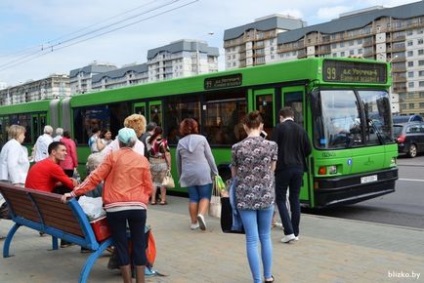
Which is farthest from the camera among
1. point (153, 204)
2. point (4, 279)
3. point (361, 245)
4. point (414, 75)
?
point (414, 75)

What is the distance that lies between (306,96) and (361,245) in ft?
10.6

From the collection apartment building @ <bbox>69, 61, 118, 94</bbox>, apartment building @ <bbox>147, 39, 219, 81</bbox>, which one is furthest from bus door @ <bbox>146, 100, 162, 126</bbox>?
apartment building @ <bbox>147, 39, 219, 81</bbox>

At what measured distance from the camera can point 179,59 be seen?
8981 centimetres

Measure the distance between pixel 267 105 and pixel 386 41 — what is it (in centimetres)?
12568

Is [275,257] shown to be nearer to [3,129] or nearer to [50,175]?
[50,175]

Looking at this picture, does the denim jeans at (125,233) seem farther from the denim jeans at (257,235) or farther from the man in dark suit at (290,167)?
the man in dark suit at (290,167)

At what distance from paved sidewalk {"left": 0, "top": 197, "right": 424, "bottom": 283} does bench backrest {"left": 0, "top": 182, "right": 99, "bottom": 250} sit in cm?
49

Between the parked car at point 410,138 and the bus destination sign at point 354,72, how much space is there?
1380 centimetres

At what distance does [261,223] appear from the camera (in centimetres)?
520

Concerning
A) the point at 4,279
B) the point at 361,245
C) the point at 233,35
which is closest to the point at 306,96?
the point at 361,245

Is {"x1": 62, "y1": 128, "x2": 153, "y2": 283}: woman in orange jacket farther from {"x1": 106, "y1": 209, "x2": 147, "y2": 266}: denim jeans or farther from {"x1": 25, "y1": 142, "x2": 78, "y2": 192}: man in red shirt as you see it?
{"x1": 25, "y1": 142, "x2": 78, "y2": 192}: man in red shirt

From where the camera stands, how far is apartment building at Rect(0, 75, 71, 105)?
49.4 m

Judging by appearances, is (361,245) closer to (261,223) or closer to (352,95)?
(261,223)

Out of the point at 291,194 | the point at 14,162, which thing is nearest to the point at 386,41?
the point at 291,194
